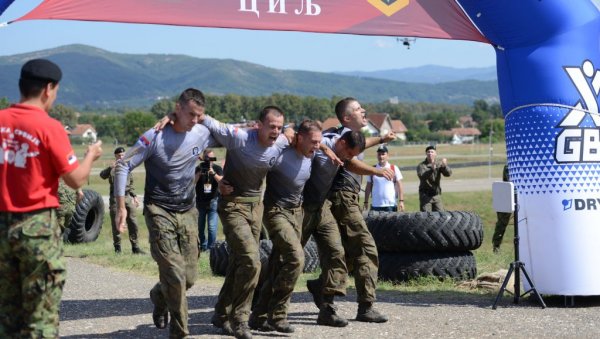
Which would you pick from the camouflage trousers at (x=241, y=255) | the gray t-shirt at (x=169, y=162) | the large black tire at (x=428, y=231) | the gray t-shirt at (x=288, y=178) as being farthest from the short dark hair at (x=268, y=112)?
the large black tire at (x=428, y=231)

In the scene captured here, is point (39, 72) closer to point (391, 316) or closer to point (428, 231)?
point (391, 316)

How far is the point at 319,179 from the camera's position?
32.9 ft

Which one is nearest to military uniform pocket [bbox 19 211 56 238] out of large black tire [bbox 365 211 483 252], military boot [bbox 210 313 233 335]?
military boot [bbox 210 313 233 335]

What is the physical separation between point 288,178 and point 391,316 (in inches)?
78.6

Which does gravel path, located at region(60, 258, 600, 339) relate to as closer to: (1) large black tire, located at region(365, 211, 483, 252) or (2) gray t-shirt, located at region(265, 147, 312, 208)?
(1) large black tire, located at region(365, 211, 483, 252)

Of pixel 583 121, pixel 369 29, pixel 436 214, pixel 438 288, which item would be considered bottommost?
pixel 438 288

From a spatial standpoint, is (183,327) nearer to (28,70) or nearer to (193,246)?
(193,246)

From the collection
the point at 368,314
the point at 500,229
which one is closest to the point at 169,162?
the point at 368,314

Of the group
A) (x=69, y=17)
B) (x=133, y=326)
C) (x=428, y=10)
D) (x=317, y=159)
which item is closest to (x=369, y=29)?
(x=428, y=10)

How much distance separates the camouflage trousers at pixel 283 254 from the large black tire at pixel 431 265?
3776 mm

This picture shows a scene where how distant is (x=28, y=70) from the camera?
644 centimetres

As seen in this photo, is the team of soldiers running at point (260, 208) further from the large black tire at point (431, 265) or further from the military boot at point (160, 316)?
the large black tire at point (431, 265)

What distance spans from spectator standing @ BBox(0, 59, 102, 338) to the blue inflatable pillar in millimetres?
6186

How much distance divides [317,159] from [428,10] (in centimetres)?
275
